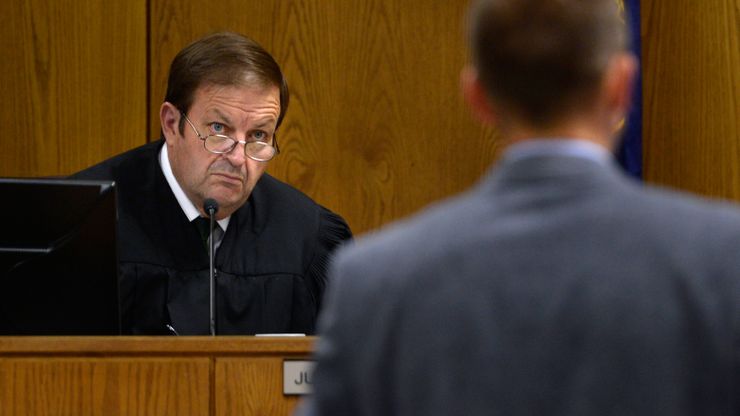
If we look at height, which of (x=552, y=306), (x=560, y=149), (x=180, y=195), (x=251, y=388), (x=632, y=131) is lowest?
(x=251, y=388)

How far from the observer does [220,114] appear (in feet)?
11.0

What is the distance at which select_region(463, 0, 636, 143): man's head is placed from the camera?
1.08 m

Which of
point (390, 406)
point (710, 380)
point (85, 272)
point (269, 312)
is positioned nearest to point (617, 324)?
point (710, 380)

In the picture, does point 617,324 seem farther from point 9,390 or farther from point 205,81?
point 205,81

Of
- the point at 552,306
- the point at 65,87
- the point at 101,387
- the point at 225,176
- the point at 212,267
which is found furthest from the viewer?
the point at 65,87

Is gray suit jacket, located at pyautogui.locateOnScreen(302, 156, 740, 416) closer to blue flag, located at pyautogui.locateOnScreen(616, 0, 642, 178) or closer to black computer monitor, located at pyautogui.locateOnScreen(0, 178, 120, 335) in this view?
black computer monitor, located at pyautogui.locateOnScreen(0, 178, 120, 335)

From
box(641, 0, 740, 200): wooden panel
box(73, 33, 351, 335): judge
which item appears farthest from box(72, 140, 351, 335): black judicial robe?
box(641, 0, 740, 200): wooden panel

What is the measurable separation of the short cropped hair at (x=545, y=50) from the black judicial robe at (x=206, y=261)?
2223 mm

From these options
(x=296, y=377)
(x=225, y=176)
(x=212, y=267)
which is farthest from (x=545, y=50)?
(x=225, y=176)

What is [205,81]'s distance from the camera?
338 cm

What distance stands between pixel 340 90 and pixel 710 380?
3.38m

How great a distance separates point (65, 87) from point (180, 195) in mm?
1004

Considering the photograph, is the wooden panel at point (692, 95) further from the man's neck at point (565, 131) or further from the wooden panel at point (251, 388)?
the man's neck at point (565, 131)

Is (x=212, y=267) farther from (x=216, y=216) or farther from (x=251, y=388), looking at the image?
(x=251, y=388)
